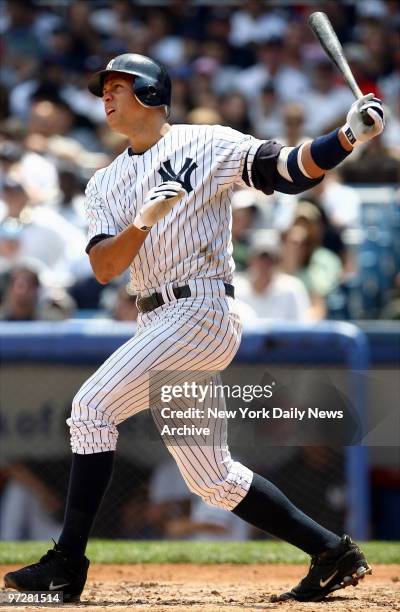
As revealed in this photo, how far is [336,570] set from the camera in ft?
12.7

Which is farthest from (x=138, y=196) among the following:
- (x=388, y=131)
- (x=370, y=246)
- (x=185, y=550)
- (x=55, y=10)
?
(x=55, y=10)

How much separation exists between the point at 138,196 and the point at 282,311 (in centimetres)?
364

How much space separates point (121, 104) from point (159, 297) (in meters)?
0.65

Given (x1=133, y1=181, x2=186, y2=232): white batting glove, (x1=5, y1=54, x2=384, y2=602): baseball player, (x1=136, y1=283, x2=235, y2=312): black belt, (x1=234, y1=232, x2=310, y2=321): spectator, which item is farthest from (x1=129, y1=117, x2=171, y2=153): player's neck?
(x1=234, y1=232, x2=310, y2=321): spectator

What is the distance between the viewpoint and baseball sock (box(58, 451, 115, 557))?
3.65m

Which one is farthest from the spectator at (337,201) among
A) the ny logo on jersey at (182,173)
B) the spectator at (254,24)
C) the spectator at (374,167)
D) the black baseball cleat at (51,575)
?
the black baseball cleat at (51,575)

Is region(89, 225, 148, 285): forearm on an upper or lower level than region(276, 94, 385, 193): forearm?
lower

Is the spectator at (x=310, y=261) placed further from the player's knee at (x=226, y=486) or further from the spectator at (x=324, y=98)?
the player's knee at (x=226, y=486)

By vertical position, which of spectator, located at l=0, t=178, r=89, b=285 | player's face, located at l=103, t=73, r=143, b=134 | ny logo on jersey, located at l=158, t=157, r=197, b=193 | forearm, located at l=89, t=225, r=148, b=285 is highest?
spectator, located at l=0, t=178, r=89, b=285

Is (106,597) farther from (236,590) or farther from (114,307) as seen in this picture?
(114,307)

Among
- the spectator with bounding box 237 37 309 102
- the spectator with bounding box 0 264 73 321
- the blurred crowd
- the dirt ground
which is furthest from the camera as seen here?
the spectator with bounding box 237 37 309 102

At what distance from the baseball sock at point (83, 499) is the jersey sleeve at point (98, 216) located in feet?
2.28

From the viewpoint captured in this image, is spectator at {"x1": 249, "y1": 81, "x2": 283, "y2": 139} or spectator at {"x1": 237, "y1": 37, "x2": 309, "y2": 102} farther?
spectator at {"x1": 237, "y1": 37, "x2": 309, "y2": 102}

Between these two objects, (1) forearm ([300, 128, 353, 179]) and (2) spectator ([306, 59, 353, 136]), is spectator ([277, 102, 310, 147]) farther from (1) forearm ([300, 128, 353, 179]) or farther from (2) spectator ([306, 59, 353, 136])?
(1) forearm ([300, 128, 353, 179])
